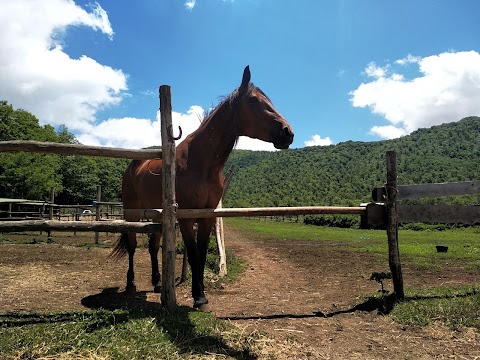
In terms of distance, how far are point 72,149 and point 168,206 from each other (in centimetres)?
124

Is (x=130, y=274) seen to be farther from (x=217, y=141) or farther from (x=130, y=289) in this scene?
(x=217, y=141)

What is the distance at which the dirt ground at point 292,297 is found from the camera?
342cm

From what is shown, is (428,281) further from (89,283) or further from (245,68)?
(89,283)

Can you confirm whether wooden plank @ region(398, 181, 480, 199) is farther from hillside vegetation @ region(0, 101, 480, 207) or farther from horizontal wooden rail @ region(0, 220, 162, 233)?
hillside vegetation @ region(0, 101, 480, 207)

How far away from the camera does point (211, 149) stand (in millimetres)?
4539

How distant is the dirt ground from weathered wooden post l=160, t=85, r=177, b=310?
33.1 inches

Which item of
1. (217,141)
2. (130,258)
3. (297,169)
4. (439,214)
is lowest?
(130,258)

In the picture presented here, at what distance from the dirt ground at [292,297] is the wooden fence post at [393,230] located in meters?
0.59

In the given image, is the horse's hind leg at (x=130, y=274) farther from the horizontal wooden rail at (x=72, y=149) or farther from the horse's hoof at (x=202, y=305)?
the horizontal wooden rail at (x=72, y=149)

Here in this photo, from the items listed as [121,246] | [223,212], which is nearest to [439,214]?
[223,212]

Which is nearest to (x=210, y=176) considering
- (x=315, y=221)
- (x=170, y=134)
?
(x=170, y=134)

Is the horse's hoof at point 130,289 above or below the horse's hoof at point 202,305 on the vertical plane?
below

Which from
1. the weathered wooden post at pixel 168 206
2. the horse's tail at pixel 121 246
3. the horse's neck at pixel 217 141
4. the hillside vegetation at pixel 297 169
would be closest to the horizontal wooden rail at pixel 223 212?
the weathered wooden post at pixel 168 206

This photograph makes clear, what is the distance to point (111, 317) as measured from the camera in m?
3.30
